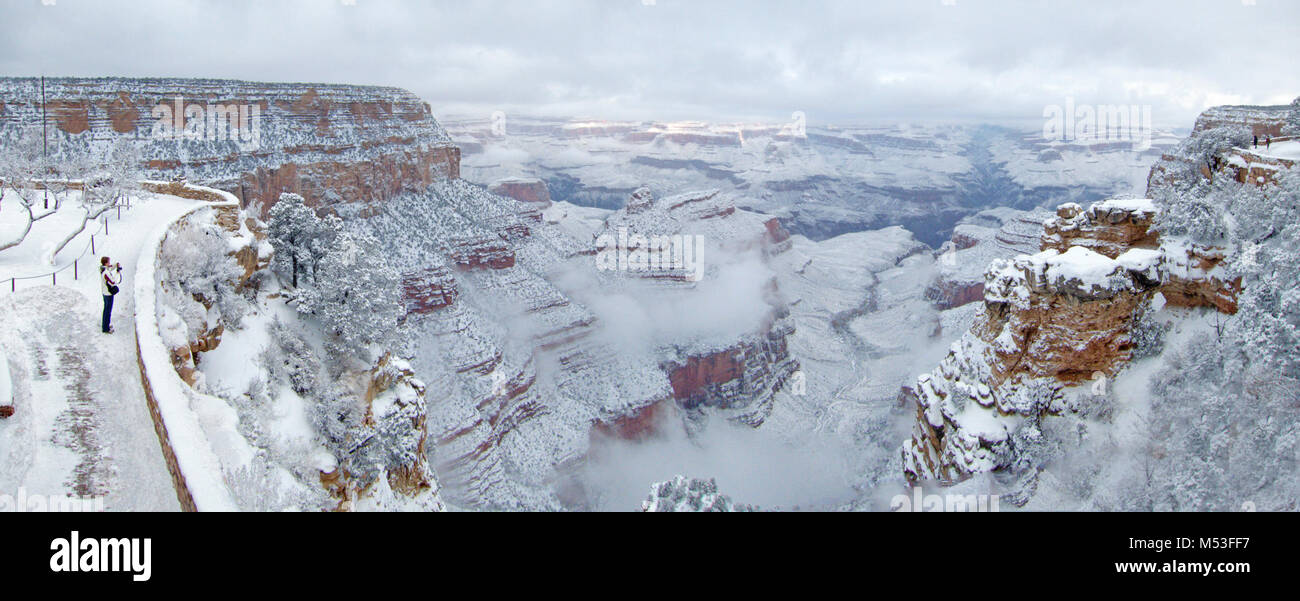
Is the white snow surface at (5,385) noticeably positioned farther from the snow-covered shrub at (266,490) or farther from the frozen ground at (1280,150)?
the frozen ground at (1280,150)

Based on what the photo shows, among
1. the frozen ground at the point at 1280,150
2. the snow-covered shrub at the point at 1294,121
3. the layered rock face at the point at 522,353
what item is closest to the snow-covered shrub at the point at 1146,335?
the frozen ground at the point at 1280,150

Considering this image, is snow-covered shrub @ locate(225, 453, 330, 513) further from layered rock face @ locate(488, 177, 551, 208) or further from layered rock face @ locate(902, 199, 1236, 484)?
layered rock face @ locate(488, 177, 551, 208)

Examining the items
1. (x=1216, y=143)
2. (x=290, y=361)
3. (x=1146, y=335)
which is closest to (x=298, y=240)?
(x=290, y=361)

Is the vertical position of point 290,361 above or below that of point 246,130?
below

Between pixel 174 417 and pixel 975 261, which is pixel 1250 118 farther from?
pixel 975 261

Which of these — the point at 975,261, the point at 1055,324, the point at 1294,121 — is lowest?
the point at 1055,324

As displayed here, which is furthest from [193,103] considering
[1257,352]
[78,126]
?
[1257,352]
